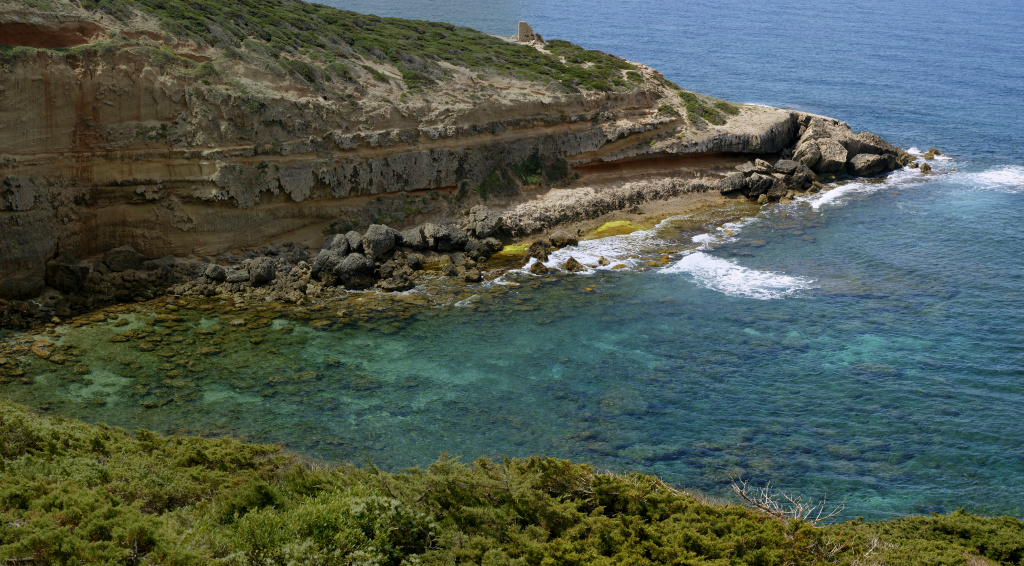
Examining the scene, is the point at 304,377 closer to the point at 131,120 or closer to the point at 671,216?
the point at 131,120

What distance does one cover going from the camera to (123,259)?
3709 cm

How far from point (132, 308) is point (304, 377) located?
36.3ft

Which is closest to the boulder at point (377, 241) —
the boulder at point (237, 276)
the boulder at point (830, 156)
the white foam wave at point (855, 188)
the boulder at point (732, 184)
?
the boulder at point (237, 276)

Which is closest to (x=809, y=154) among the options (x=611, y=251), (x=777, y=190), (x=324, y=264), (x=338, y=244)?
(x=777, y=190)

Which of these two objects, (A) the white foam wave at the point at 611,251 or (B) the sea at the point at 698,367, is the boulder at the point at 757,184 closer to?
(B) the sea at the point at 698,367

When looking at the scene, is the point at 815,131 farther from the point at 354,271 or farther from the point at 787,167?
the point at 354,271

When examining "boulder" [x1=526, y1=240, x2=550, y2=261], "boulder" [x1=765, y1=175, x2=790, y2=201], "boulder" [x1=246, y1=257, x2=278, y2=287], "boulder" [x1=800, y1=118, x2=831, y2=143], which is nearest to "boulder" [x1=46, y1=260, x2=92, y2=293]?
"boulder" [x1=246, y1=257, x2=278, y2=287]

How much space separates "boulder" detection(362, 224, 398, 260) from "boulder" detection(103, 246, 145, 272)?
1134 centimetres

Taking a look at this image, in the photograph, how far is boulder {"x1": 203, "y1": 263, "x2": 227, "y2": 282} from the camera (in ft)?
122

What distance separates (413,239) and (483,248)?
398 cm

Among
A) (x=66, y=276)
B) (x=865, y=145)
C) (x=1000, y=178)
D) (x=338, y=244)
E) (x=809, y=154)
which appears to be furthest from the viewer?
(x=865, y=145)

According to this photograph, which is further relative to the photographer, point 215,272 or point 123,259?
point 215,272

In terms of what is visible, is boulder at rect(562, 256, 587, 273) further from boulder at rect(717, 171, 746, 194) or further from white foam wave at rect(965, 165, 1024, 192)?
white foam wave at rect(965, 165, 1024, 192)

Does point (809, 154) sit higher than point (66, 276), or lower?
higher
